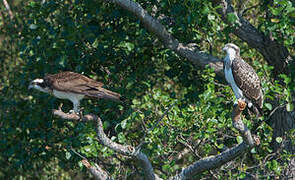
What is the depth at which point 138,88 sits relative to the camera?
7.84 m

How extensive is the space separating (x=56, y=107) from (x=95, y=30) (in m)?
1.27

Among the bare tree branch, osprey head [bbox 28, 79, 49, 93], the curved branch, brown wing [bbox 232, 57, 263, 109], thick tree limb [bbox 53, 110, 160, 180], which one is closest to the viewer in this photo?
the curved branch

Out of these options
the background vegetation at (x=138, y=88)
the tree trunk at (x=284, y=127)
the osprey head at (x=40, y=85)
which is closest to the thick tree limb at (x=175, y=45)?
the background vegetation at (x=138, y=88)

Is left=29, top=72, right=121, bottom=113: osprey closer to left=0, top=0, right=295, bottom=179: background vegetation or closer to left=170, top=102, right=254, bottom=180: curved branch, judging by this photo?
left=0, top=0, right=295, bottom=179: background vegetation

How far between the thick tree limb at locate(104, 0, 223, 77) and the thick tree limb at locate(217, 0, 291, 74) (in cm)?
57

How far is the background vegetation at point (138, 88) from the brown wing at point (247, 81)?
0.16m

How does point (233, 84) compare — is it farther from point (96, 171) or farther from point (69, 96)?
point (69, 96)

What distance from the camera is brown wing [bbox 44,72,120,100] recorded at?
690cm

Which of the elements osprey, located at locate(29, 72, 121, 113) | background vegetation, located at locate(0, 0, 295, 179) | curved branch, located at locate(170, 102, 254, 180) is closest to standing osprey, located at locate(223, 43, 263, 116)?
background vegetation, located at locate(0, 0, 295, 179)

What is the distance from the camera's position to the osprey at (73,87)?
6929 mm

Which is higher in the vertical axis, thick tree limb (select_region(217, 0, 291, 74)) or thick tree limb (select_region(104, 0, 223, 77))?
thick tree limb (select_region(217, 0, 291, 74))

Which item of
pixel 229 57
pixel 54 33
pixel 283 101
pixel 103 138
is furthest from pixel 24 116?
pixel 283 101

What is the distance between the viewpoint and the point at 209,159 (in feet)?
20.4

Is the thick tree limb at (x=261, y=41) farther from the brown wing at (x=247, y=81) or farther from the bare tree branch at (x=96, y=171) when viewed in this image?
the bare tree branch at (x=96, y=171)
